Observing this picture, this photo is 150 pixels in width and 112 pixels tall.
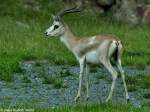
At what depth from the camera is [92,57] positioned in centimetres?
1515

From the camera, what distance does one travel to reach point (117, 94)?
1662 cm

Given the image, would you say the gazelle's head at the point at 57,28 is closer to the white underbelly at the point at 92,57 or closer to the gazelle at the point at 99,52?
the gazelle at the point at 99,52

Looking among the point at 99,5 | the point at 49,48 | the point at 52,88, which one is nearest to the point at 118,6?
the point at 99,5

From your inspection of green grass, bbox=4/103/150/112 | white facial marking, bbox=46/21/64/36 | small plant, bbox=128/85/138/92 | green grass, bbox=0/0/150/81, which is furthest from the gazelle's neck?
green grass, bbox=0/0/150/81

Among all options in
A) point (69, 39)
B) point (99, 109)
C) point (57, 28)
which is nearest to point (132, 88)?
point (69, 39)

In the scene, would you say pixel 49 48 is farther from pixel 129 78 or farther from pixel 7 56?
pixel 129 78

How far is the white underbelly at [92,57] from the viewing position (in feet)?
49.6

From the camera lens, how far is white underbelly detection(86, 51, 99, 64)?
1512 centimetres

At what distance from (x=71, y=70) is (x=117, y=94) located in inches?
186

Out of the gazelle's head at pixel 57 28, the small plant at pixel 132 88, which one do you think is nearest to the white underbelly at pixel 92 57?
the gazelle's head at pixel 57 28

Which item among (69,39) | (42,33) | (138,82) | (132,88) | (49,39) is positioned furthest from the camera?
(42,33)

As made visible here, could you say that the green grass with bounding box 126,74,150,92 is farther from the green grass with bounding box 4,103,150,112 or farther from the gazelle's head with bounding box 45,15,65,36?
the green grass with bounding box 4,103,150,112

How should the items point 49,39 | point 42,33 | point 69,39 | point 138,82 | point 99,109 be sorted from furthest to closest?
point 42,33 → point 49,39 → point 138,82 → point 69,39 → point 99,109

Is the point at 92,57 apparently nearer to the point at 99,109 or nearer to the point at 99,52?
the point at 99,52
